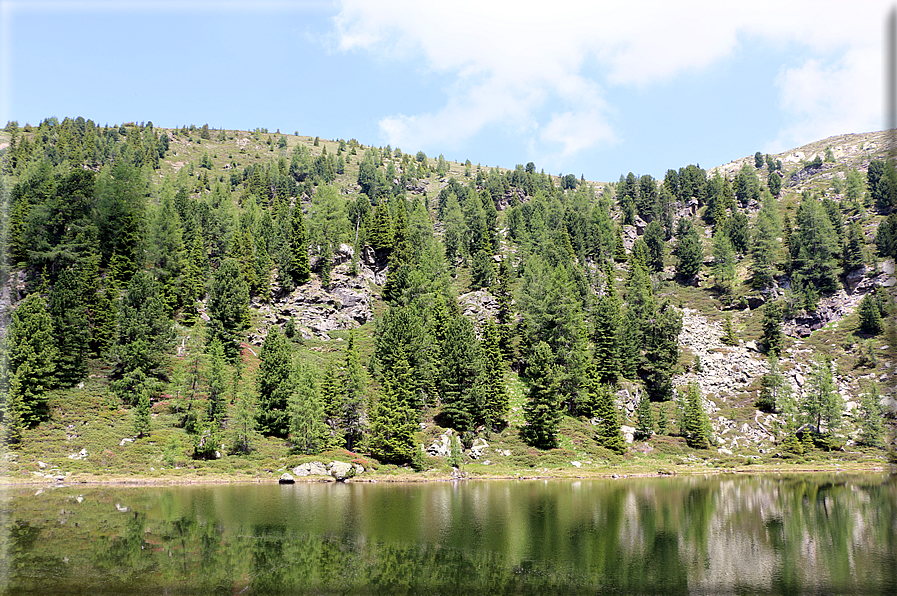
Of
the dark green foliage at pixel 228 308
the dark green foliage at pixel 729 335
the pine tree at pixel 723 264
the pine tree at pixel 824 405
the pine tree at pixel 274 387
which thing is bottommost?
the pine tree at pixel 824 405

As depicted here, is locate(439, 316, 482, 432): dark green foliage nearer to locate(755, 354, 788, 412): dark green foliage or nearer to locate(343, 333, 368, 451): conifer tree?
locate(343, 333, 368, 451): conifer tree

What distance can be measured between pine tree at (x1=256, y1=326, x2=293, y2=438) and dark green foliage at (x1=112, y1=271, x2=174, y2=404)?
60.7 feet

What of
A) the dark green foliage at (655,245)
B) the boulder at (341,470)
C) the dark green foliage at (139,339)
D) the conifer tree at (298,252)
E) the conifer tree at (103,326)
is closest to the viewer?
the boulder at (341,470)

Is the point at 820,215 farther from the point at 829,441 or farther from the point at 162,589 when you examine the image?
the point at 162,589

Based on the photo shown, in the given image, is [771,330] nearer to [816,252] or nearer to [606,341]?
[816,252]

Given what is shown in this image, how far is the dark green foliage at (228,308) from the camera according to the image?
332 ft

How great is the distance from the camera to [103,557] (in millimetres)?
32938

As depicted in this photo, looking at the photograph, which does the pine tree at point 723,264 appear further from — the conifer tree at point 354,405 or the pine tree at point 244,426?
the pine tree at point 244,426

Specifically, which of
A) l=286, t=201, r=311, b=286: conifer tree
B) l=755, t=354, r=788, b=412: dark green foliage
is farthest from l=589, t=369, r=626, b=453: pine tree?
l=286, t=201, r=311, b=286: conifer tree

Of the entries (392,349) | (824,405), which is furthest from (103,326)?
(824,405)

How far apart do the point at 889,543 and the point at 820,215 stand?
155 metres

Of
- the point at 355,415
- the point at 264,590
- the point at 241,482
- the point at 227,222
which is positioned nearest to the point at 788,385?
the point at 355,415

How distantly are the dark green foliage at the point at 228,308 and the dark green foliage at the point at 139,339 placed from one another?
9.44 meters

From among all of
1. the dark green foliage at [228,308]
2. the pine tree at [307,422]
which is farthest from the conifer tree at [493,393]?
the dark green foliage at [228,308]
